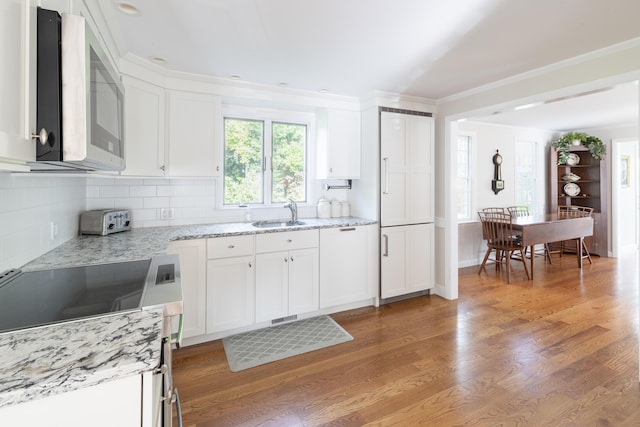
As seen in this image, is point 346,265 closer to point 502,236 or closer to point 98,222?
point 98,222

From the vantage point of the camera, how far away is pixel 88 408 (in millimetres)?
695

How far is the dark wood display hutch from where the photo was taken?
5.89 meters

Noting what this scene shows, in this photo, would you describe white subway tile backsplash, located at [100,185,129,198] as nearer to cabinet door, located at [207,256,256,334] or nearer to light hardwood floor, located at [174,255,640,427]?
cabinet door, located at [207,256,256,334]

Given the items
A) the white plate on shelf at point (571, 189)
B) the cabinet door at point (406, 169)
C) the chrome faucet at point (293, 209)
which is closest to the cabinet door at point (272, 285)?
the chrome faucet at point (293, 209)

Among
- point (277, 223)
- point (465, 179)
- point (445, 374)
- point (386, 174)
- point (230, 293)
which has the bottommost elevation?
point (445, 374)

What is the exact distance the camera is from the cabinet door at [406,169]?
354cm

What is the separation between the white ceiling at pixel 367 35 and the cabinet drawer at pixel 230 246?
1.45 metres

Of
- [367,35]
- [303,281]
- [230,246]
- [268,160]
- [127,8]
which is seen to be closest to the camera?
[127,8]

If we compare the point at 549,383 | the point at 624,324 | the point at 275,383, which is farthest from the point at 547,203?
the point at 275,383

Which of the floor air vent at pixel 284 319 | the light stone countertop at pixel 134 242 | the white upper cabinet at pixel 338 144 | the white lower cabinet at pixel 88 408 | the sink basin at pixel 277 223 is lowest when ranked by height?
the floor air vent at pixel 284 319

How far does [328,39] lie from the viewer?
227 cm

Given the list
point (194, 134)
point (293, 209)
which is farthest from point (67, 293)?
point (293, 209)

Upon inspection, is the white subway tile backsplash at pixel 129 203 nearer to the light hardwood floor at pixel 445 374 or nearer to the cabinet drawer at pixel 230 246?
the cabinet drawer at pixel 230 246

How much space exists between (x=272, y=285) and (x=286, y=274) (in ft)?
0.54
